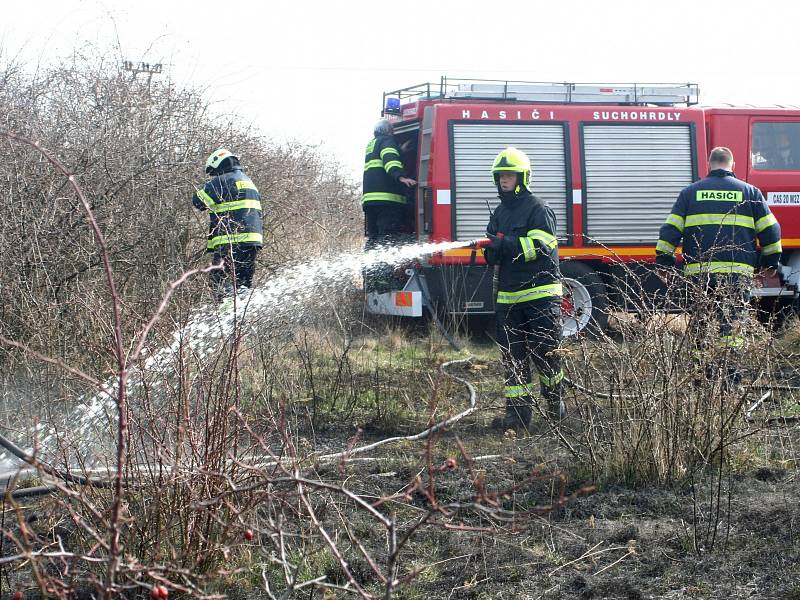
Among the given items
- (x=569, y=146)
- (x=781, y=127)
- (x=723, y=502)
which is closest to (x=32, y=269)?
(x=723, y=502)

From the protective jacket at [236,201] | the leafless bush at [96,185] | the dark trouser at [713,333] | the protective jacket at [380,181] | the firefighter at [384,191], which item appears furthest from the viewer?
the protective jacket at [380,181]

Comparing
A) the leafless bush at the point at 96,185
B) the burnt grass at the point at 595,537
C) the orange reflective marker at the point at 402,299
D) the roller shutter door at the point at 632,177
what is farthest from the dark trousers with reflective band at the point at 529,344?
the roller shutter door at the point at 632,177

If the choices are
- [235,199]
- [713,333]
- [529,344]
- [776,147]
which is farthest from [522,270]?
[776,147]

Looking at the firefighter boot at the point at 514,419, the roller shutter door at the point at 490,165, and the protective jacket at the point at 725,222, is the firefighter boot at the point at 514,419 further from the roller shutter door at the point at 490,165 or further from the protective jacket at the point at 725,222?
the roller shutter door at the point at 490,165

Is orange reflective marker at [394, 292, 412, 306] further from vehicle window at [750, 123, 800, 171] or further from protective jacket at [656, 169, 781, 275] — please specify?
vehicle window at [750, 123, 800, 171]

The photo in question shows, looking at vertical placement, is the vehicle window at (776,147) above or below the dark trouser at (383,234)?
above

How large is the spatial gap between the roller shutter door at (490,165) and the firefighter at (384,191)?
0.58 metres

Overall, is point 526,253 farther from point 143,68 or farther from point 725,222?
point 143,68

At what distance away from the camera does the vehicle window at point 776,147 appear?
392 inches

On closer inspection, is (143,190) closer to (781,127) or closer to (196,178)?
(196,178)

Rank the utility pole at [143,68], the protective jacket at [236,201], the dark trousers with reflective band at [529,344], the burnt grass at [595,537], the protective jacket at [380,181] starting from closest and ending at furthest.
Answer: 1. the burnt grass at [595,537]
2. the dark trousers with reflective band at [529,344]
3. the protective jacket at [236,201]
4. the utility pole at [143,68]
5. the protective jacket at [380,181]

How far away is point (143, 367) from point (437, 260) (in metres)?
5.94

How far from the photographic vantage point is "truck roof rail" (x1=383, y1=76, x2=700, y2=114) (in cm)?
959

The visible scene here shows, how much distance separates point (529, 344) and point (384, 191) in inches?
157
